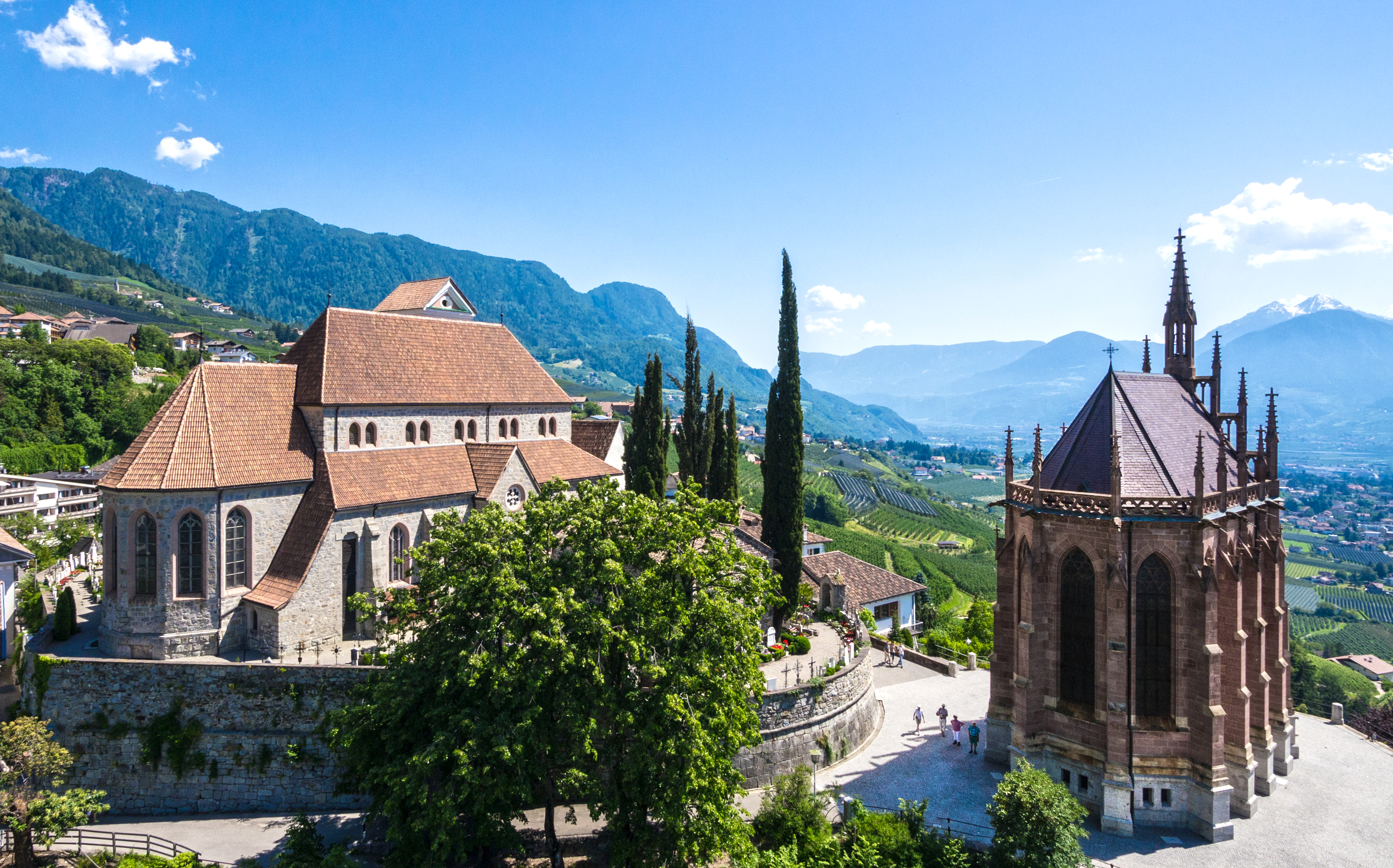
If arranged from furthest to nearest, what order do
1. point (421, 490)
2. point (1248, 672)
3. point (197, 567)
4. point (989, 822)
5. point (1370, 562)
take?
point (1370, 562), point (421, 490), point (197, 567), point (1248, 672), point (989, 822)

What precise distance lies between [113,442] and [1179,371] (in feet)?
321

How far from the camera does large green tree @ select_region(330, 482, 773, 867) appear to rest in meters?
21.5

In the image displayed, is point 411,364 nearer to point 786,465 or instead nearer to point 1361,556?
point 786,465

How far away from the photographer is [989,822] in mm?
25344

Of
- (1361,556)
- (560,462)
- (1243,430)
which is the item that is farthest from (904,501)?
(1243,430)

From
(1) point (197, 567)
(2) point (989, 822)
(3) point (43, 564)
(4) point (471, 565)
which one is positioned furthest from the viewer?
(3) point (43, 564)

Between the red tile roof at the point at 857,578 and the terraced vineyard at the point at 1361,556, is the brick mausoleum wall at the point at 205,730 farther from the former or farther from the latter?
the terraced vineyard at the point at 1361,556

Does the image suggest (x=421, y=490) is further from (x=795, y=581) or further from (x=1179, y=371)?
(x=1179, y=371)

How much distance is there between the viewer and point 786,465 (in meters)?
38.9

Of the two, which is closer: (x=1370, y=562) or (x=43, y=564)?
(x=43, y=564)

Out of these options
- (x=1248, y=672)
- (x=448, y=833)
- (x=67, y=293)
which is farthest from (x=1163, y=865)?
(x=67, y=293)

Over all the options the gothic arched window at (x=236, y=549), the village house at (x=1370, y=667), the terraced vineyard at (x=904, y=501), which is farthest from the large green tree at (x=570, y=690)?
the terraced vineyard at (x=904, y=501)

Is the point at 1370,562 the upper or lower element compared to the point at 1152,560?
lower

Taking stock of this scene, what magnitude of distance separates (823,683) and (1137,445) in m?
15.2
